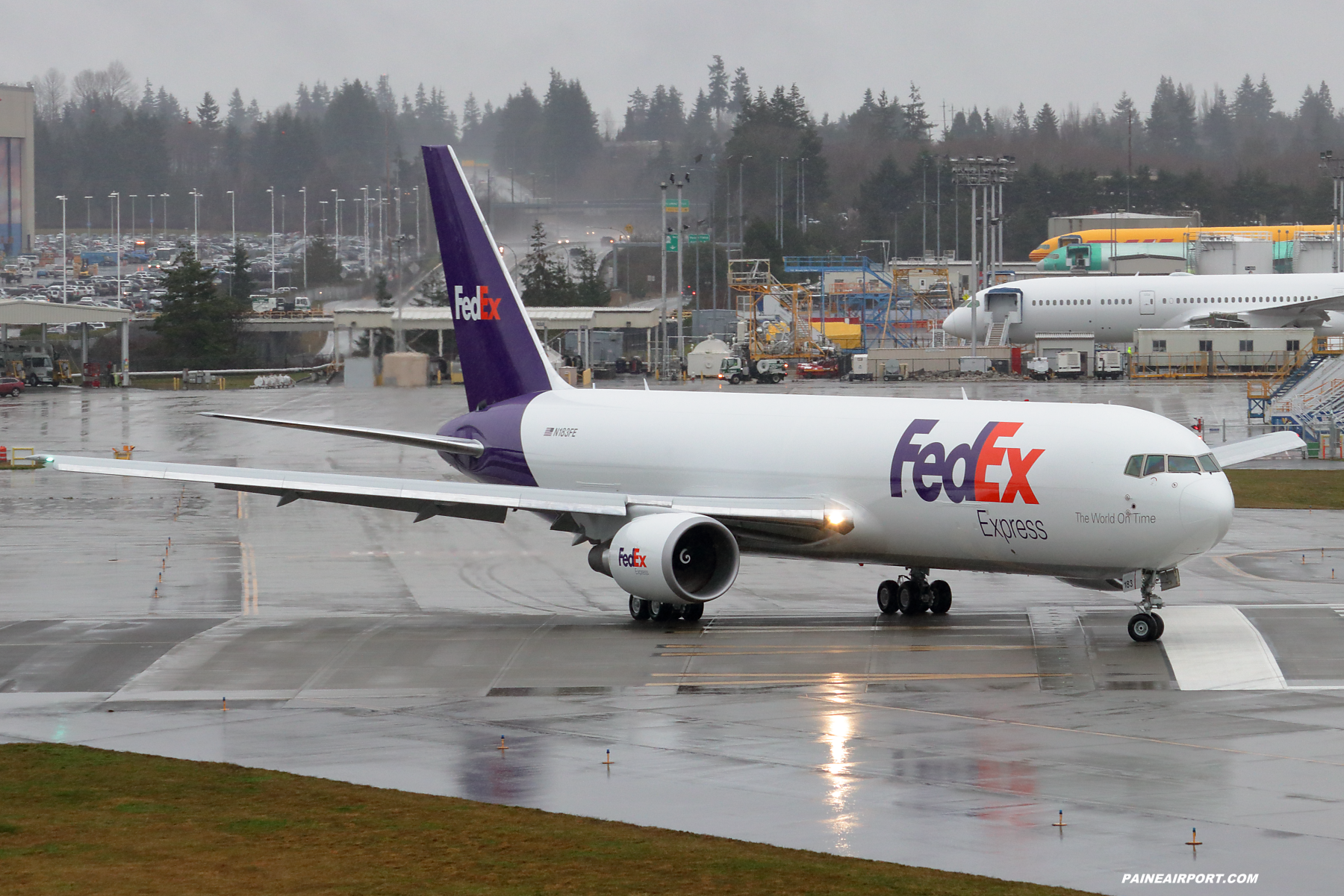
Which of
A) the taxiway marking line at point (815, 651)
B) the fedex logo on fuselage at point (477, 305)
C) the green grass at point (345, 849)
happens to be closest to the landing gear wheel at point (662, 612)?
the taxiway marking line at point (815, 651)

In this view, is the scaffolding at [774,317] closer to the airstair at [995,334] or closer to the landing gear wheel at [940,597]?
the airstair at [995,334]

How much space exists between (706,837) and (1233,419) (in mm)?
58160

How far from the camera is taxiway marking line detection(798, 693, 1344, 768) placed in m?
19.3

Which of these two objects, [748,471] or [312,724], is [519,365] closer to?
[748,471]

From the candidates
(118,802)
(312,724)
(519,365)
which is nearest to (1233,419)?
(519,365)

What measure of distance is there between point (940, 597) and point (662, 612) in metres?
5.53

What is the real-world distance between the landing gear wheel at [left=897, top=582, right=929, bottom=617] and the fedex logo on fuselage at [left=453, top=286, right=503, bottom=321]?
12128mm

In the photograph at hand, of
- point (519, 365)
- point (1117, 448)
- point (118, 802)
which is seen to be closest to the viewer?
point (118, 802)

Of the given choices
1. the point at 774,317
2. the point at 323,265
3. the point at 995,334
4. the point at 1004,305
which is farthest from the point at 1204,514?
the point at 323,265

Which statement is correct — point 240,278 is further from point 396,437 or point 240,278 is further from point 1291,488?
point 396,437

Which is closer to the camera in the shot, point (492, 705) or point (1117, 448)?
point (492, 705)

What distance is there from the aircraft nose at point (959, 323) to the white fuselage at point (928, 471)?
239 ft

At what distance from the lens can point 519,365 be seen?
37.5 meters

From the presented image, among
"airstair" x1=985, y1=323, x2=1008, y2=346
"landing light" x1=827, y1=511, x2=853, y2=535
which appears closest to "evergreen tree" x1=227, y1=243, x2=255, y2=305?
"airstair" x1=985, y1=323, x2=1008, y2=346
